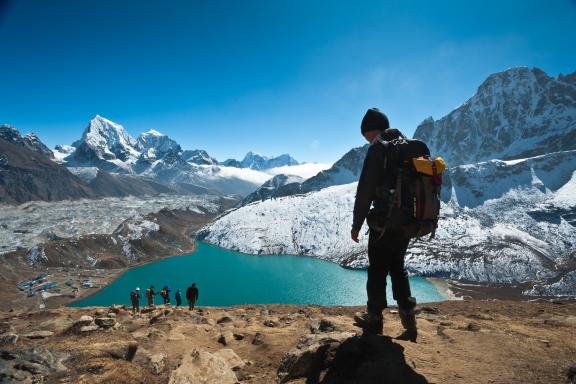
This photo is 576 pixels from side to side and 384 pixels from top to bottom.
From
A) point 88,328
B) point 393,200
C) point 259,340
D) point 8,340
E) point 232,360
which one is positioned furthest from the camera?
point 88,328

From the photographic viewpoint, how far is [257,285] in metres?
164

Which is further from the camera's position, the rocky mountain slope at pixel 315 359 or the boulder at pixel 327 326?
the boulder at pixel 327 326

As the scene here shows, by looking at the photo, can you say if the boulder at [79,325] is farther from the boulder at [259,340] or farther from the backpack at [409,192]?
the backpack at [409,192]

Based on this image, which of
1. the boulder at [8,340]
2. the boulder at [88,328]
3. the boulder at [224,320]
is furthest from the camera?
the boulder at [224,320]

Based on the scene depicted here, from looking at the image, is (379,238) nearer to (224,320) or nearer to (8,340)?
(8,340)

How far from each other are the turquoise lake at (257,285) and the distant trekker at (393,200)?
130m

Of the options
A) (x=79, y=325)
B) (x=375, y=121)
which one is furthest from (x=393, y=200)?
(x=79, y=325)

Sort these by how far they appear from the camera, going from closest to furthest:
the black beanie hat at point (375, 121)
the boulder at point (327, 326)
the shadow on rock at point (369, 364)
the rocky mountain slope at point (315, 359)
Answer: the shadow on rock at point (369, 364) < the rocky mountain slope at point (315, 359) < the black beanie hat at point (375, 121) < the boulder at point (327, 326)

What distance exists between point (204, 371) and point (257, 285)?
163m

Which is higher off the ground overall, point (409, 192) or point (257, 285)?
point (409, 192)

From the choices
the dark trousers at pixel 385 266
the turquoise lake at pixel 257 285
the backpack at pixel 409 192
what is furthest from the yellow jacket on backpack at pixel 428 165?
the turquoise lake at pixel 257 285

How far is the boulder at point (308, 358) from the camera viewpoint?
6379 millimetres

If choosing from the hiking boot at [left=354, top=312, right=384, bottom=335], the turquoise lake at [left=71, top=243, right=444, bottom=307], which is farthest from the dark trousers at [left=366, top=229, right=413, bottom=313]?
the turquoise lake at [left=71, top=243, right=444, bottom=307]

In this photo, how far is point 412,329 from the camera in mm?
7340
